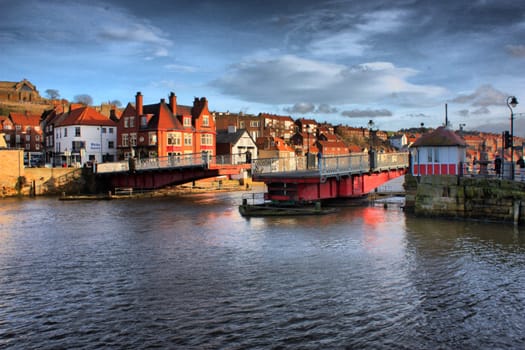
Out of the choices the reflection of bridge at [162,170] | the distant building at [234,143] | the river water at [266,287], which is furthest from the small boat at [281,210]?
the distant building at [234,143]

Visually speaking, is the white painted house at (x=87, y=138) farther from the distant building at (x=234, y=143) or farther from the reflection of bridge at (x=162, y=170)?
the distant building at (x=234, y=143)

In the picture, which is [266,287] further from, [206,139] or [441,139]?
[206,139]

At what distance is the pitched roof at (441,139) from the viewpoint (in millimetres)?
35181

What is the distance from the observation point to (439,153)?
35.9 metres

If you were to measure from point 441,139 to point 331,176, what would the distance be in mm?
8837

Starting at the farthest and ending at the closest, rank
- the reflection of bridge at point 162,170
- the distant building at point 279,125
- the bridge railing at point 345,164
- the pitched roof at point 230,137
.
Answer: the distant building at point 279,125 → the pitched roof at point 230,137 → the reflection of bridge at point 162,170 → the bridge railing at point 345,164

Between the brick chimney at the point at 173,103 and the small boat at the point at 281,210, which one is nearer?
the small boat at the point at 281,210

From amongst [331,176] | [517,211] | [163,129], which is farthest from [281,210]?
[163,129]

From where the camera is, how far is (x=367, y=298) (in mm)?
15875

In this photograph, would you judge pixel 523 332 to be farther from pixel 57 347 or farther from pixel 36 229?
pixel 36 229

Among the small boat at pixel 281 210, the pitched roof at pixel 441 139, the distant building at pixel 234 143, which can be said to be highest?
the distant building at pixel 234 143

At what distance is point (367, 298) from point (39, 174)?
2107 inches

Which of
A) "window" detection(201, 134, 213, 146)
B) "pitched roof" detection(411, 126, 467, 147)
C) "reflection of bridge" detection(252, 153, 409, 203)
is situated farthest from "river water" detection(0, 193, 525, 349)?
"window" detection(201, 134, 213, 146)

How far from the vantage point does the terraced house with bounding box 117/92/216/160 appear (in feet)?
241
